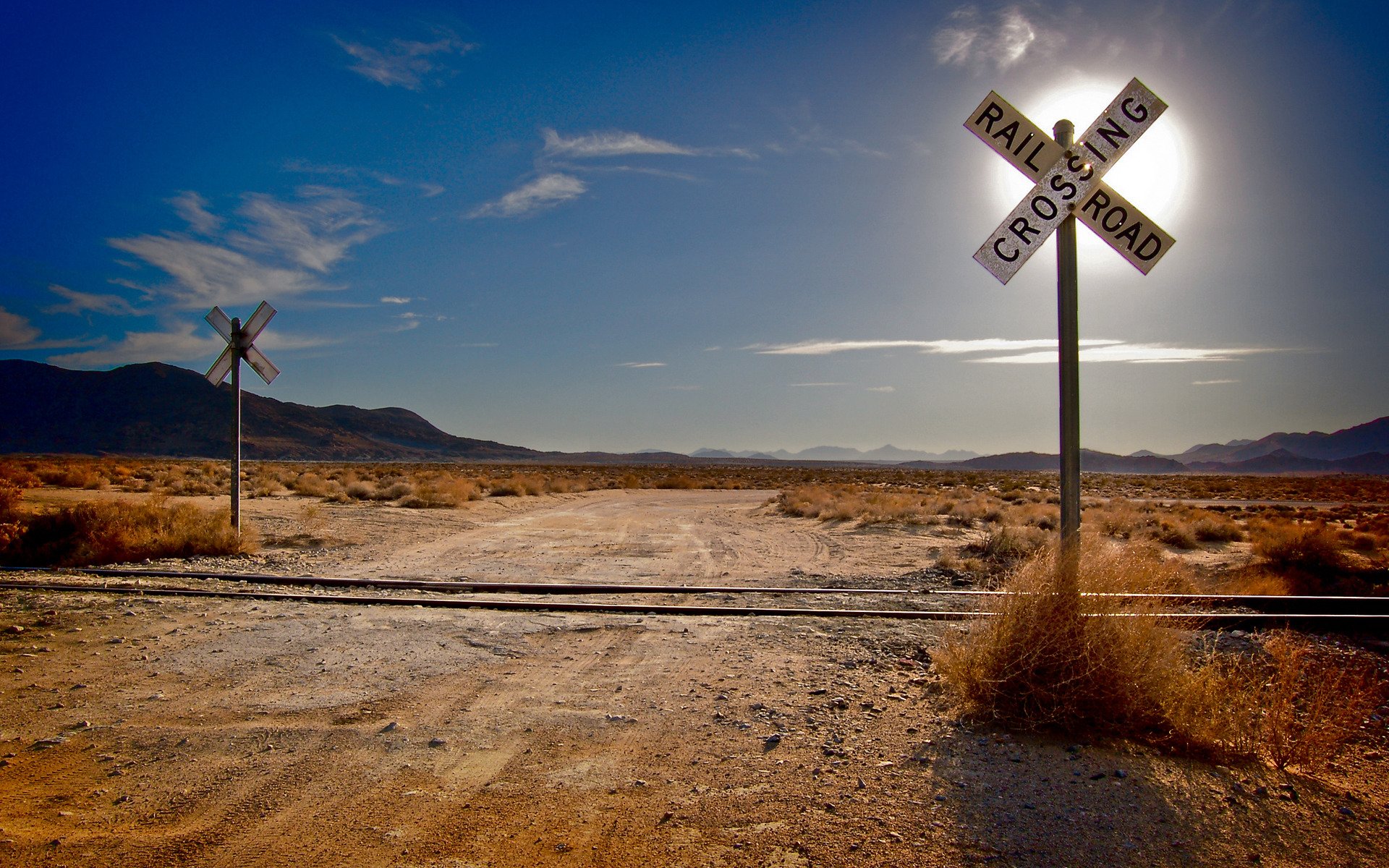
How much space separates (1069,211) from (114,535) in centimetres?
1495

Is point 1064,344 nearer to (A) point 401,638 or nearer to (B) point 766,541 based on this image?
(A) point 401,638

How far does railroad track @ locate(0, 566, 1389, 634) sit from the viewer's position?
884cm

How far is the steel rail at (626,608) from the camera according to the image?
28.7 feet

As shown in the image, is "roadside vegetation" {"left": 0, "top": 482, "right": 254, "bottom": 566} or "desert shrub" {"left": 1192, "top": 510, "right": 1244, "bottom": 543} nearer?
"roadside vegetation" {"left": 0, "top": 482, "right": 254, "bottom": 566}

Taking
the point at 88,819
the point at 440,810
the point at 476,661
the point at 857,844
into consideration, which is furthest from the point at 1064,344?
the point at 88,819

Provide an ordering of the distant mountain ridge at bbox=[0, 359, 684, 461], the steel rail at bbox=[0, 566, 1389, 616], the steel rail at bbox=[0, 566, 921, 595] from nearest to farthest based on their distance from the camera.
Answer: the steel rail at bbox=[0, 566, 1389, 616] → the steel rail at bbox=[0, 566, 921, 595] → the distant mountain ridge at bbox=[0, 359, 684, 461]

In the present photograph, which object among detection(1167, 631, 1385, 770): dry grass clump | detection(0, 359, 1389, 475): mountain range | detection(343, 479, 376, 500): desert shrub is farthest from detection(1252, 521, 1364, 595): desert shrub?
detection(0, 359, 1389, 475): mountain range

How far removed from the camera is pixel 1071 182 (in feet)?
17.3

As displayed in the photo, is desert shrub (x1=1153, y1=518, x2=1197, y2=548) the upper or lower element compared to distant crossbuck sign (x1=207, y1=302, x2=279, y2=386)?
lower

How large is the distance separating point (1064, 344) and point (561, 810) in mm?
4558

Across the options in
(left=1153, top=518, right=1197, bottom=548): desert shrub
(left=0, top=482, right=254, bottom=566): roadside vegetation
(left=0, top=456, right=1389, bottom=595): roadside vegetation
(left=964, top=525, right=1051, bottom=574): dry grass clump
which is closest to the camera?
(left=0, top=482, right=254, bottom=566): roadside vegetation

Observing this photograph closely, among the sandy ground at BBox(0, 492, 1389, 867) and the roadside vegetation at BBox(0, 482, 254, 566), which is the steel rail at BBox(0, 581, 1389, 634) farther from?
the roadside vegetation at BBox(0, 482, 254, 566)

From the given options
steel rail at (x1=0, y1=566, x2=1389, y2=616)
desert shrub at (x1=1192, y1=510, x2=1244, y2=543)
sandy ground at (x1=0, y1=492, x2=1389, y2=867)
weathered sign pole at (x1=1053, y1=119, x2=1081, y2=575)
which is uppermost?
weathered sign pole at (x1=1053, y1=119, x2=1081, y2=575)

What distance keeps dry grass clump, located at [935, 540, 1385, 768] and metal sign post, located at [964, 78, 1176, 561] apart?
0.33m
